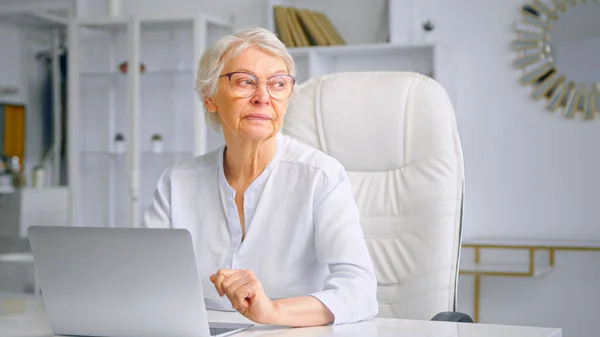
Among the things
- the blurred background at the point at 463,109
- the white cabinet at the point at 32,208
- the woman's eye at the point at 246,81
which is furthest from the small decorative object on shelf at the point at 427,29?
the woman's eye at the point at 246,81

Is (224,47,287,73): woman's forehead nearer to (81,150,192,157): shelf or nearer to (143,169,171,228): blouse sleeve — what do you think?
(143,169,171,228): blouse sleeve

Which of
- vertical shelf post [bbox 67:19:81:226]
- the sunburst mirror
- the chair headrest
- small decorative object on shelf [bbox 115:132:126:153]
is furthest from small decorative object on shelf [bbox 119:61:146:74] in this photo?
the chair headrest

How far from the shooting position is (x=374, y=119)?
2.07 m

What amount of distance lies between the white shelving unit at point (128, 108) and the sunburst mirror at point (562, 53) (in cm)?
152

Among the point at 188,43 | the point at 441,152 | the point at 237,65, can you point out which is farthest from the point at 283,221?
the point at 188,43

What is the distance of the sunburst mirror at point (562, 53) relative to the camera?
147 inches

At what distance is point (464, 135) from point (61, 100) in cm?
250

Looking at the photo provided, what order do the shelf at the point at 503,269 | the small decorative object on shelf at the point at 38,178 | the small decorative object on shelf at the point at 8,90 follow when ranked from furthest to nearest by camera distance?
the small decorative object on shelf at the point at 8,90 → the small decorative object on shelf at the point at 38,178 → the shelf at the point at 503,269

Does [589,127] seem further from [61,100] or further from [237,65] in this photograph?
[61,100]

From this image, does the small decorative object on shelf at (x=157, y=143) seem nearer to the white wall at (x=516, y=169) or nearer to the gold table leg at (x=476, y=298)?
the white wall at (x=516, y=169)

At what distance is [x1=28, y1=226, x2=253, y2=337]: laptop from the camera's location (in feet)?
3.97

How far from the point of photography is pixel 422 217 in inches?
77.7

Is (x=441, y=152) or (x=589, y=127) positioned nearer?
(x=441, y=152)

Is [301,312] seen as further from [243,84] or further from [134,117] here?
[134,117]
